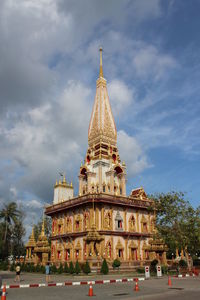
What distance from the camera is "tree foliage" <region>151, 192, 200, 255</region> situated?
32188 mm

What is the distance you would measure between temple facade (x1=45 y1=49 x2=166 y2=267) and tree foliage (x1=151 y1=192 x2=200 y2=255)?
9.11 feet

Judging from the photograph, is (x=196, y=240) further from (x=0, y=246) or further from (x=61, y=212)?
(x=0, y=246)

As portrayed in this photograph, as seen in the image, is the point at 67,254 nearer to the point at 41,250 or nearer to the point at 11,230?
the point at 41,250

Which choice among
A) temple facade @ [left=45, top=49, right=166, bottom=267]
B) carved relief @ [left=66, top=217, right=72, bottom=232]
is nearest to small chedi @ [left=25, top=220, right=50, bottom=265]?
temple facade @ [left=45, top=49, right=166, bottom=267]

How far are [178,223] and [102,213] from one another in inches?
442

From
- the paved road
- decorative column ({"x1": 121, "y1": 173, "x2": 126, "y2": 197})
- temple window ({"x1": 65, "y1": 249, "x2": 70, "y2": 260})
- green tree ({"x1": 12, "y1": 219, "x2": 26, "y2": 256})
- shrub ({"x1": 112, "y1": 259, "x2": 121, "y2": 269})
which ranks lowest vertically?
the paved road

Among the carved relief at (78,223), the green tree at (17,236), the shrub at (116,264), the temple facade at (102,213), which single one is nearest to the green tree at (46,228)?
the green tree at (17,236)

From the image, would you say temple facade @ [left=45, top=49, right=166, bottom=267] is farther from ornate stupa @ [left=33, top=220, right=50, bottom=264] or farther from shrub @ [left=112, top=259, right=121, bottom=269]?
ornate stupa @ [left=33, top=220, right=50, bottom=264]

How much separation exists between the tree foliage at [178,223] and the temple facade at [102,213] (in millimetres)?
2778

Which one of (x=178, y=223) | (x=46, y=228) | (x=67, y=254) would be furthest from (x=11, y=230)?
(x=178, y=223)

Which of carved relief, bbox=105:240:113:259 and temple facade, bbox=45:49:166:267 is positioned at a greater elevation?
temple facade, bbox=45:49:166:267

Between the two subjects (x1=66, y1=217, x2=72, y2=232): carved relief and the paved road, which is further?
(x1=66, y1=217, x2=72, y2=232): carved relief

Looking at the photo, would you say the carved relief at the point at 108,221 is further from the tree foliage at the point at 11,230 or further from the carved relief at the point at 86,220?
the tree foliage at the point at 11,230

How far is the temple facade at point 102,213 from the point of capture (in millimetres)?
39750
